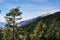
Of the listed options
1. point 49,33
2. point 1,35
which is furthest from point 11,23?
point 49,33

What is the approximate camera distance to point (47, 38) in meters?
102

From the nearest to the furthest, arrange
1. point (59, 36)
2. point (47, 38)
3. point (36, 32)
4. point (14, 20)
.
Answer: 1. point (14, 20)
2. point (36, 32)
3. point (59, 36)
4. point (47, 38)

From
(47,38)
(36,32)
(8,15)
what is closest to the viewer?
(8,15)

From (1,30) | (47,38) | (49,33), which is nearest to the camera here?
(1,30)

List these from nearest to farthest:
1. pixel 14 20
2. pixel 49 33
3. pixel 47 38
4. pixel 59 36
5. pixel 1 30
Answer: pixel 14 20
pixel 1 30
pixel 59 36
pixel 49 33
pixel 47 38

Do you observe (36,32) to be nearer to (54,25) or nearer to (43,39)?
(54,25)

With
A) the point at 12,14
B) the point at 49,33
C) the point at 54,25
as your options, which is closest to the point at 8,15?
the point at 12,14

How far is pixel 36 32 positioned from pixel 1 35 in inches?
519

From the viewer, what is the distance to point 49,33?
93.1 metres

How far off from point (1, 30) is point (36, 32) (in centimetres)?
1275

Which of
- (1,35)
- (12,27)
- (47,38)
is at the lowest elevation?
(47,38)

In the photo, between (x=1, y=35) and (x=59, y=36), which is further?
(x=59, y=36)

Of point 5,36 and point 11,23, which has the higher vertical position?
point 11,23

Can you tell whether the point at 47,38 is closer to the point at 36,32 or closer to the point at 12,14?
the point at 36,32
